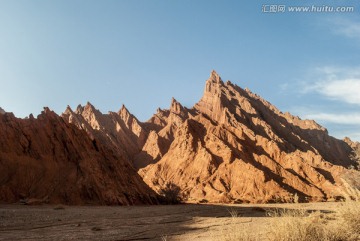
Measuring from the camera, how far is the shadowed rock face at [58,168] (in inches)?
1501

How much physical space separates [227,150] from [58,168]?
35.6 m

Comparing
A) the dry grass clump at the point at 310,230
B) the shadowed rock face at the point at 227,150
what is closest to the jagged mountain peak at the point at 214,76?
the shadowed rock face at the point at 227,150

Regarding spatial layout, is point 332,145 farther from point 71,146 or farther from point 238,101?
point 71,146

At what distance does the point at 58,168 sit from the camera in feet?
141

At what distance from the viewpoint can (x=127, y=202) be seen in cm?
4159

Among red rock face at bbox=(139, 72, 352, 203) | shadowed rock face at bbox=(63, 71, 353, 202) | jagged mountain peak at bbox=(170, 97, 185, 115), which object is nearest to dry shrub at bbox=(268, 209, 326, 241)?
red rock face at bbox=(139, 72, 352, 203)

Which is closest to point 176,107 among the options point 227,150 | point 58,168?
point 227,150

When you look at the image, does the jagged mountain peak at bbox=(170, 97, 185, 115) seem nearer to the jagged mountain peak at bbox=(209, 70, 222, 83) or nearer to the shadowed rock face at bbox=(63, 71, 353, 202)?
the shadowed rock face at bbox=(63, 71, 353, 202)

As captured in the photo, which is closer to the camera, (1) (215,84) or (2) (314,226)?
(2) (314,226)

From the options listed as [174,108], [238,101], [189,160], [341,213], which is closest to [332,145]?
[238,101]

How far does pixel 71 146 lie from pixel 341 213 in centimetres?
4204

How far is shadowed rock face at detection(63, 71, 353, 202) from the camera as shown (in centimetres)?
5941

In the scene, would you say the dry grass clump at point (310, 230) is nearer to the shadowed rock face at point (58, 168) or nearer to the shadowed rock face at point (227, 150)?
the shadowed rock face at point (58, 168)

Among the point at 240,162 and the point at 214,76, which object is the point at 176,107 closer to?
the point at 214,76
